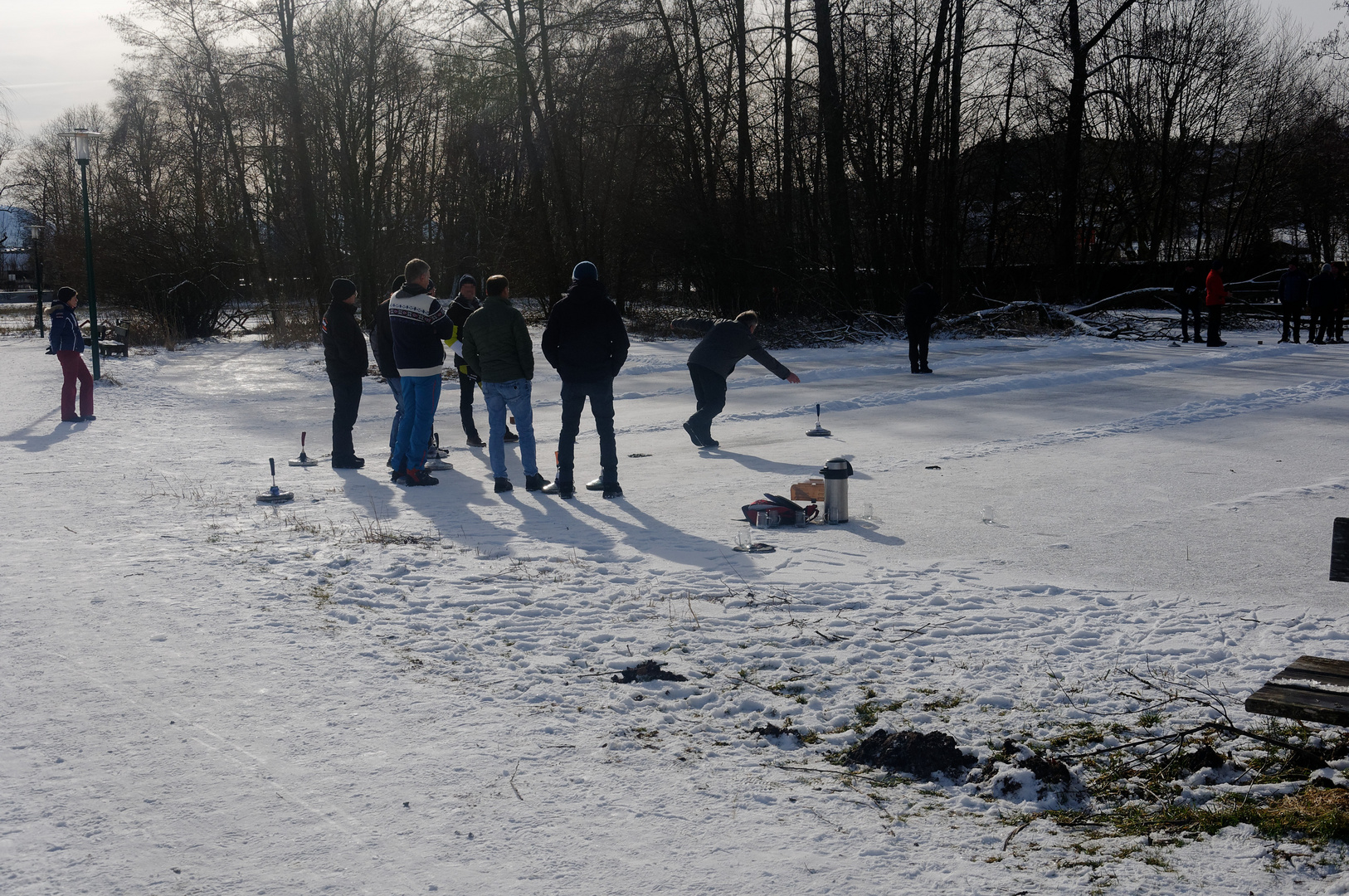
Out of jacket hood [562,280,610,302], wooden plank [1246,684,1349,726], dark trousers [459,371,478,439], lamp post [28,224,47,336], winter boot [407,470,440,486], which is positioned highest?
lamp post [28,224,47,336]

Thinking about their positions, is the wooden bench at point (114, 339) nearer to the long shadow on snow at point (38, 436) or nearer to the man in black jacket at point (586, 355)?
the long shadow on snow at point (38, 436)

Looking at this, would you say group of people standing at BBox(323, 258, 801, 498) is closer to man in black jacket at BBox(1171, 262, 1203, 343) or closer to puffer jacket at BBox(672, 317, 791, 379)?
puffer jacket at BBox(672, 317, 791, 379)

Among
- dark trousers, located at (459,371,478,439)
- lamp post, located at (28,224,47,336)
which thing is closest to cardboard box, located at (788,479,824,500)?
dark trousers, located at (459,371,478,439)

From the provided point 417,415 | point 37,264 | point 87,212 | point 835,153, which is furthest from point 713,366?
point 37,264

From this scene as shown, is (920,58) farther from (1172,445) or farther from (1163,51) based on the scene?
(1172,445)

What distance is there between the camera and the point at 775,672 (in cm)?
510

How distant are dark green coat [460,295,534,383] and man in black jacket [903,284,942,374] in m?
11.0

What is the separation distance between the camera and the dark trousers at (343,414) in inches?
441

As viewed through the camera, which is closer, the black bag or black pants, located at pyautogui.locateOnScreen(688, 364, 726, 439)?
the black bag

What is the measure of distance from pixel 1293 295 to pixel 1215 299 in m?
1.97

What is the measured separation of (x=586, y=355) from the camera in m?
9.21

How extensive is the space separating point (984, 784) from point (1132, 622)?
2.16 m

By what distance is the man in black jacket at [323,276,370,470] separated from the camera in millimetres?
11102

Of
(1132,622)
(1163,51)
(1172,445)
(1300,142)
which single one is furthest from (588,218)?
(1132,622)
